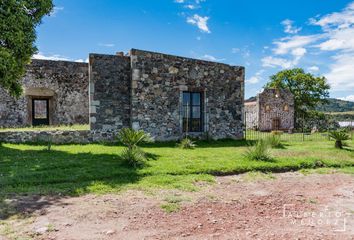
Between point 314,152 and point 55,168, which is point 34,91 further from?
point 314,152

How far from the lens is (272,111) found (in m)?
28.2

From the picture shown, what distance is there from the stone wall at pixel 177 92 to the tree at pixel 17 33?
13.4 ft

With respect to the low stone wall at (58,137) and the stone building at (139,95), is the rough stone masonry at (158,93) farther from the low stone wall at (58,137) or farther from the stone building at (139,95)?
the low stone wall at (58,137)

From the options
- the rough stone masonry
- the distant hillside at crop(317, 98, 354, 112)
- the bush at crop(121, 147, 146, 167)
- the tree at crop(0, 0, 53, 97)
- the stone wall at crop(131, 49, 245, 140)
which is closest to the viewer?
the bush at crop(121, 147, 146, 167)

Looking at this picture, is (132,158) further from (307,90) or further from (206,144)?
(307,90)

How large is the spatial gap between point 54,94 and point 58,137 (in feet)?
17.9

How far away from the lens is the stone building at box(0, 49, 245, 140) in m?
12.8

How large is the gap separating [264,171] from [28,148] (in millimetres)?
7994

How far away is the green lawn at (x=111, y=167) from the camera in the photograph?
634 centimetres

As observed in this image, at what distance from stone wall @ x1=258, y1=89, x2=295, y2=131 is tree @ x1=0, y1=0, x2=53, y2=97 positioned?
2172 cm

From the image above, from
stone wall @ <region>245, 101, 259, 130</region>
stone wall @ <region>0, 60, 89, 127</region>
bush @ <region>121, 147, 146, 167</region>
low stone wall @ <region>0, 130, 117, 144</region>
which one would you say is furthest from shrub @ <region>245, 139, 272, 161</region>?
stone wall @ <region>245, 101, 259, 130</region>

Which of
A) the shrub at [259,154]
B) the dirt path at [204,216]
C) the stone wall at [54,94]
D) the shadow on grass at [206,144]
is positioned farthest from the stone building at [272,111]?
the dirt path at [204,216]

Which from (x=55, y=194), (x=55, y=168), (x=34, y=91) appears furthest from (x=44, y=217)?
(x=34, y=91)

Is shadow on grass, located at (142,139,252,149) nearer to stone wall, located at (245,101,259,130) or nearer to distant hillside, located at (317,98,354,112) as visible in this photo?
stone wall, located at (245,101,259,130)
